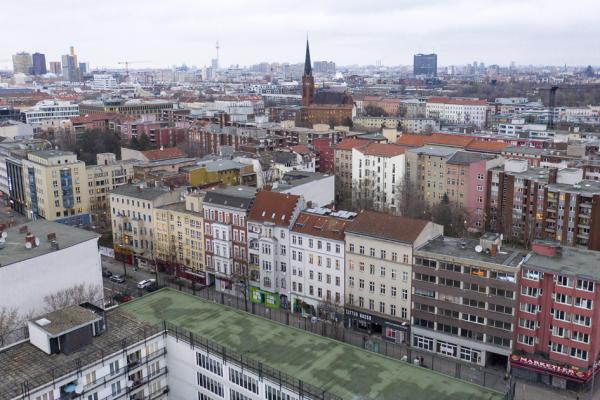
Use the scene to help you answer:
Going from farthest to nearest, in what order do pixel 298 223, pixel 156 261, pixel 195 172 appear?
pixel 195 172 < pixel 156 261 < pixel 298 223

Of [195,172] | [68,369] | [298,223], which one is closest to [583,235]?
[298,223]

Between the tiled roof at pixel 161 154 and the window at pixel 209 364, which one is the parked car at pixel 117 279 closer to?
the window at pixel 209 364

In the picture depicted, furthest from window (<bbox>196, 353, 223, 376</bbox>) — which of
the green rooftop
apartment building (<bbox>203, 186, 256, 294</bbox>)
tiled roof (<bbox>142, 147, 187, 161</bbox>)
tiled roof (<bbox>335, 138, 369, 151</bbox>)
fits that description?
tiled roof (<bbox>335, 138, 369, 151</bbox>)

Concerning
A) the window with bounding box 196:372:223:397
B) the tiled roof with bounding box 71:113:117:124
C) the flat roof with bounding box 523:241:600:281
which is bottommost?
the window with bounding box 196:372:223:397

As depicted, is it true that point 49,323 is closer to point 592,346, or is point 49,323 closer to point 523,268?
point 523,268

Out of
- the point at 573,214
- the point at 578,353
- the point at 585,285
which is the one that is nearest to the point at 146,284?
the point at 578,353

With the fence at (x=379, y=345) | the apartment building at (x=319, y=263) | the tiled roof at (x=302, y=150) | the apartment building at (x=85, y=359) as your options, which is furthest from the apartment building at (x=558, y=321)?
the tiled roof at (x=302, y=150)

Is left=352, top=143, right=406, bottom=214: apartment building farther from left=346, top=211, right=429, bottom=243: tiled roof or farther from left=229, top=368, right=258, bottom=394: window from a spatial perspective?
left=229, top=368, right=258, bottom=394: window
